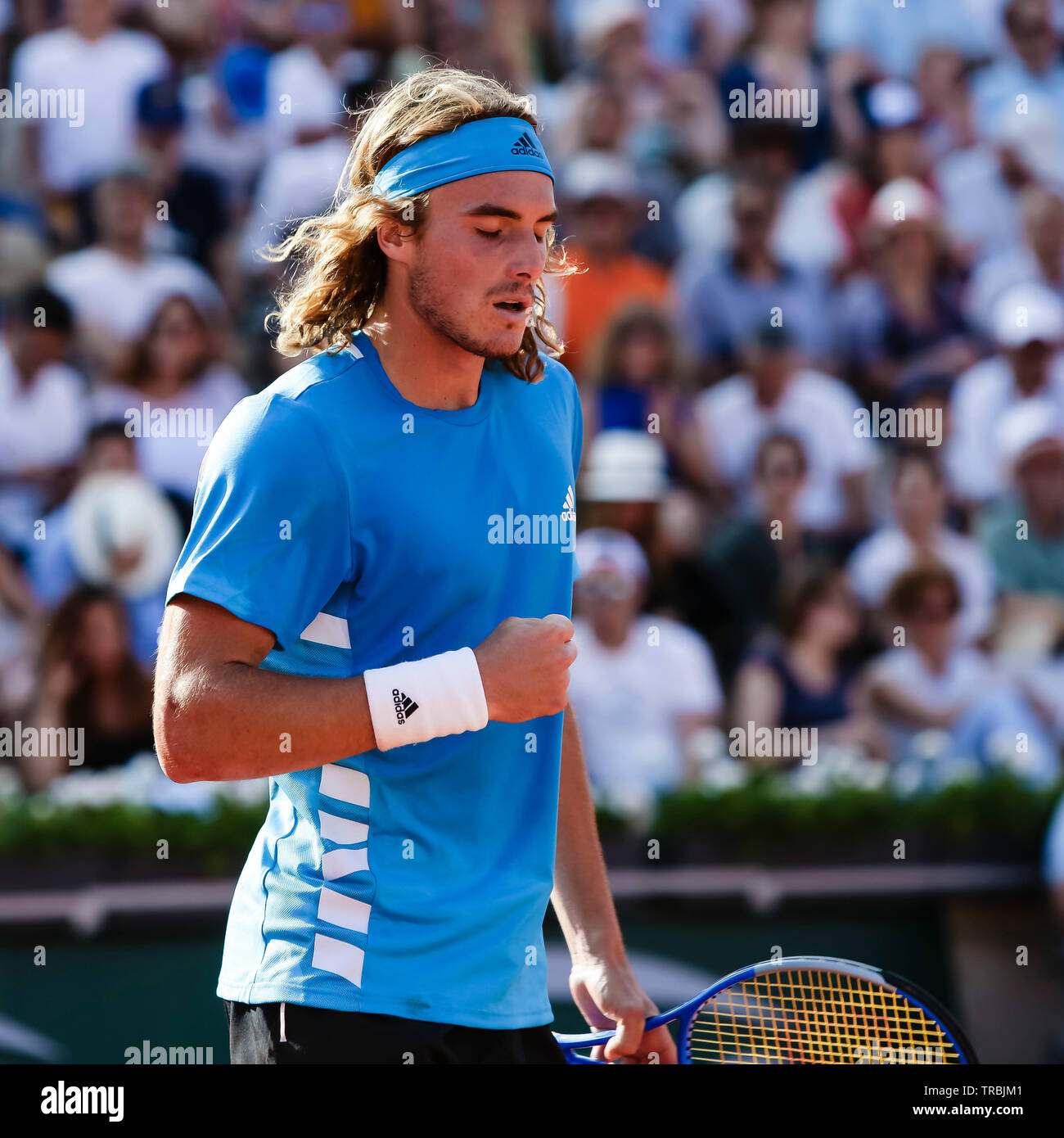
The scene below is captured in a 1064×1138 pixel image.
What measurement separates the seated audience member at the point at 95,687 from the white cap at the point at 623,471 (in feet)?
5.42

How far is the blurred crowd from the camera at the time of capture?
5215mm

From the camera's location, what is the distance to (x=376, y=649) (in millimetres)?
2102

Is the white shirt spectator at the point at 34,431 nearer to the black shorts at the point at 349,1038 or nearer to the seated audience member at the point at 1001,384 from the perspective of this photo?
the seated audience member at the point at 1001,384

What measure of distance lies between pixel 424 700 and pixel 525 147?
2.68 feet

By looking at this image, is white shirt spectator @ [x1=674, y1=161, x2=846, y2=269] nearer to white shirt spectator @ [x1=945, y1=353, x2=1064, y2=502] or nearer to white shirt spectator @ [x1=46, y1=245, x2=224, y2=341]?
white shirt spectator @ [x1=945, y1=353, x2=1064, y2=502]

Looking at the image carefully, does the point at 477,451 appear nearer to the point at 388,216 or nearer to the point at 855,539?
the point at 388,216

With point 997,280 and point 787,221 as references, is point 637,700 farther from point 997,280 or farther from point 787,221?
point 997,280

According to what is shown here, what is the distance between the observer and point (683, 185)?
6.48 m

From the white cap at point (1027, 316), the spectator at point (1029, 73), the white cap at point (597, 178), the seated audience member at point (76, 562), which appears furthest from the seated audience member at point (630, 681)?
the spectator at point (1029, 73)

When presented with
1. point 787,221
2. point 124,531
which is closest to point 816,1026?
point 124,531

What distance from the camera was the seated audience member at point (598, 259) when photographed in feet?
19.7

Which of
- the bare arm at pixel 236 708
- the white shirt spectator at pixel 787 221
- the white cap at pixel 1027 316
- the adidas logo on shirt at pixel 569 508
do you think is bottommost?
the bare arm at pixel 236 708

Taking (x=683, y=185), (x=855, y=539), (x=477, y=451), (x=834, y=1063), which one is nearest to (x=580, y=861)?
(x=834, y=1063)

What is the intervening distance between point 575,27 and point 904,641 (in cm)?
309
